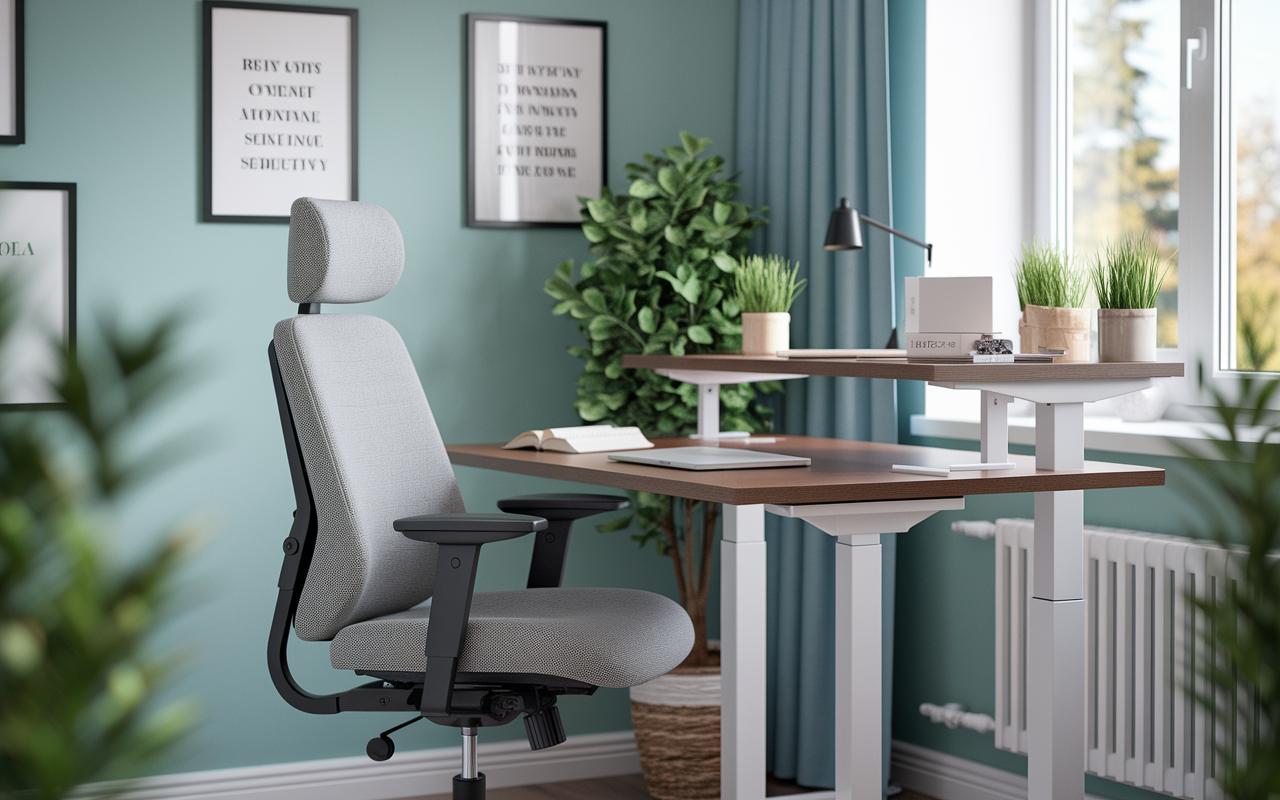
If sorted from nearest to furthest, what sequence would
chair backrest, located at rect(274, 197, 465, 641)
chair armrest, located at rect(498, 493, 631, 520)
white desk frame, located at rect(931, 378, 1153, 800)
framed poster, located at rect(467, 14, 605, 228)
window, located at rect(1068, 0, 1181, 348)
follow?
chair backrest, located at rect(274, 197, 465, 641), white desk frame, located at rect(931, 378, 1153, 800), chair armrest, located at rect(498, 493, 631, 520), window, located at rect(1068, 0, 1181, 348), framed poster, located at rect(467, 14, 605, 228)

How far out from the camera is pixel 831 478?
6.57 ft

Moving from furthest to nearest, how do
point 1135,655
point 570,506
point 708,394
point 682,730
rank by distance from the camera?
point 682,730 < point 708,394 < point 1135,655 < point 570,506

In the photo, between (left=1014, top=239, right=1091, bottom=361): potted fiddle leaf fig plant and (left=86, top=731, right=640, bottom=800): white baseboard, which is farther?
(left=86, top=731, right=640, bottom=800): white baseboard

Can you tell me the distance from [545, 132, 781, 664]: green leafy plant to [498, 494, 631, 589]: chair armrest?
0.70 metres

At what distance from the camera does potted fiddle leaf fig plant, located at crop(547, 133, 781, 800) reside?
117 inches

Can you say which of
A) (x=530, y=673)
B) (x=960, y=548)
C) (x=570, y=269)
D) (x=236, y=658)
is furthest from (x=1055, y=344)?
(x=236, y=658)

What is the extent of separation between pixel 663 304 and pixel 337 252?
1.13m

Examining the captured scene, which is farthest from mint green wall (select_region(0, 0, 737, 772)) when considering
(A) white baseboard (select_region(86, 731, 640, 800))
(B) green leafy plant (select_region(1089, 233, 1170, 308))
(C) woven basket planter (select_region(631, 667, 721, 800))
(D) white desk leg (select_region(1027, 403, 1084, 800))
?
(B) green leafy plant (select_region(1089, 233, 1170, 308))

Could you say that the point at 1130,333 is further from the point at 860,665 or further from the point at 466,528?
the point at 466,528

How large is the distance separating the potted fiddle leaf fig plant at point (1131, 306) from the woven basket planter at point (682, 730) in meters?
1.29

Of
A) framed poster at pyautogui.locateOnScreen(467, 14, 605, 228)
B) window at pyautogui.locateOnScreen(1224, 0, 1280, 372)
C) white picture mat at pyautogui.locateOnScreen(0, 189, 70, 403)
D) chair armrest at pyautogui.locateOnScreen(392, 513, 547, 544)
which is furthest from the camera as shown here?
framed poster at pyautogui.locateOnScreen(467, 14, 605, 228)

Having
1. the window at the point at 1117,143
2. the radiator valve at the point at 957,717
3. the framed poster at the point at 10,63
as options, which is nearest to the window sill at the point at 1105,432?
the window at the point at 1117,143

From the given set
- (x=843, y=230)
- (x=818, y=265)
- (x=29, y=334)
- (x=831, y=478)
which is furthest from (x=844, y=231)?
(x=29, y=334)

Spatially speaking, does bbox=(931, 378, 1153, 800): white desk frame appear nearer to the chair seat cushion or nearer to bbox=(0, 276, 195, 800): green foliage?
the chair seat cushion
